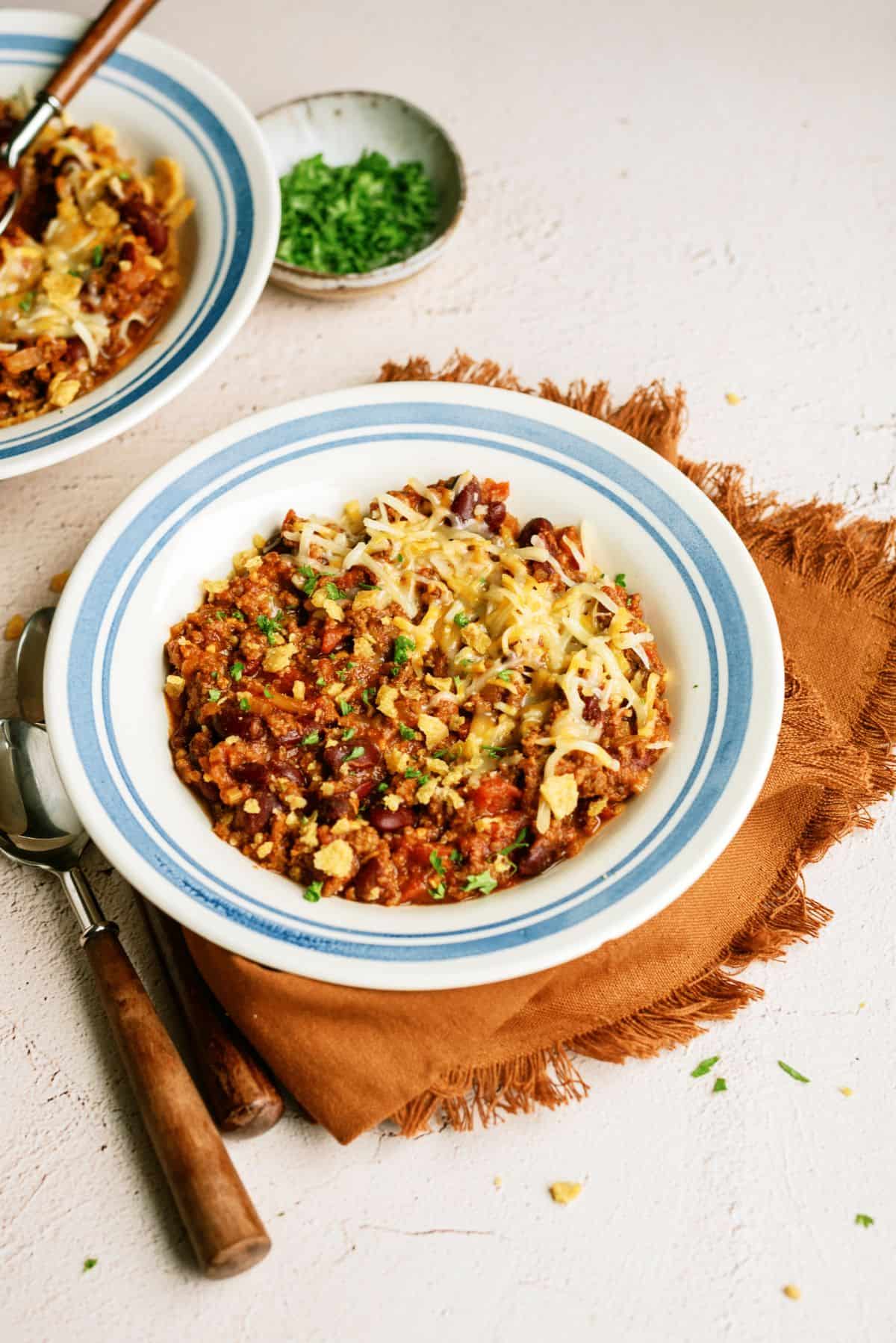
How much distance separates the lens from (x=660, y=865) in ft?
10.3

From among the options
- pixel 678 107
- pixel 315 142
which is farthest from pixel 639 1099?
pixel 678 107

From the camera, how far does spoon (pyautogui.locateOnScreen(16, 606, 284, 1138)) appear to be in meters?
3.15

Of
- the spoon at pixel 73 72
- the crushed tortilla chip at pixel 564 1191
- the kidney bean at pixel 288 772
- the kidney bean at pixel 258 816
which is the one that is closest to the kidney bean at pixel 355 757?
the kidney bean at pixel 288 772

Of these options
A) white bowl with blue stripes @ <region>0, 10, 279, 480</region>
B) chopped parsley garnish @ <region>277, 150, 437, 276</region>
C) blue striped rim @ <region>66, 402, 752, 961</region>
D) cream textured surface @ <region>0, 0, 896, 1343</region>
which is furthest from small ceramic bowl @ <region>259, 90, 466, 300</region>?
blue striped rim @ <region>66, 402, 752, 961</region>

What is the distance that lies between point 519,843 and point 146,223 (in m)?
2.77

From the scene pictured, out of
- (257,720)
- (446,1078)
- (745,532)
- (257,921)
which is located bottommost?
(446,1078)

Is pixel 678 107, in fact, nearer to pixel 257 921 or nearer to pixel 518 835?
pixel 518 835

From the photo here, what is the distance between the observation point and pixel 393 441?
3.99 m

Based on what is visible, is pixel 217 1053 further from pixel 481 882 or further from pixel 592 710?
pixel 592 710

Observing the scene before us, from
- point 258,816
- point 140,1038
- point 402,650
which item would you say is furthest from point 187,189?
point 140,1038

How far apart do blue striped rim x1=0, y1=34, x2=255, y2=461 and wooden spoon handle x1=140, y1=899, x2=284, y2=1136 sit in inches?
67.0

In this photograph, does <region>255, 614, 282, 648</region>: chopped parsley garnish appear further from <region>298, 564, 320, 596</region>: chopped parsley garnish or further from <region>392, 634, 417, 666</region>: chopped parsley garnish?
<region>392, 634, 417, 666</region>: chopped parsley garnish

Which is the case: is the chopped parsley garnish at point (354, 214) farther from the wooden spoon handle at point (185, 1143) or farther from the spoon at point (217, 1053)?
the wooden spoon handle at point (185, 1143)

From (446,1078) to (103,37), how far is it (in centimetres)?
405
